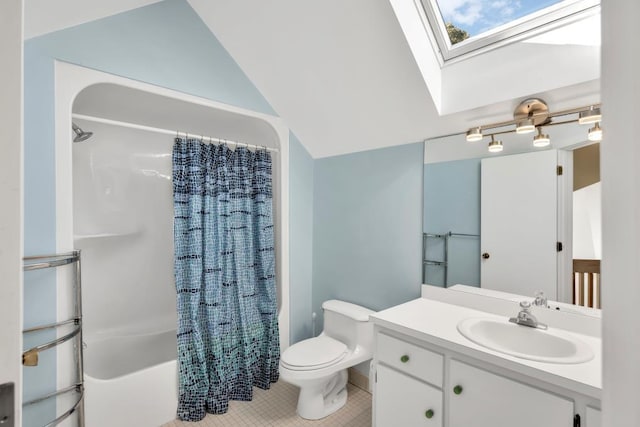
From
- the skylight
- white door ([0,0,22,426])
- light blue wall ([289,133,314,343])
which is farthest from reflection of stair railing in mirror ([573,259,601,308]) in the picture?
white door ([0,0,22,426])

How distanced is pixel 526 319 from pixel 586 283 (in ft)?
1.06

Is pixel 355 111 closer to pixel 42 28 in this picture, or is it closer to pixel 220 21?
pixel 220 21

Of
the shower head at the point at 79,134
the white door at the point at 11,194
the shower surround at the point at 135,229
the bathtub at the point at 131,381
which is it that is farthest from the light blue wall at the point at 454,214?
the shower head at the point at 79,134

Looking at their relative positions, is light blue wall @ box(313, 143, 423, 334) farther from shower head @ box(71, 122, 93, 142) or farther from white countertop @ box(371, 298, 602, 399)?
shower head @ box(71, 122, 93, 142)

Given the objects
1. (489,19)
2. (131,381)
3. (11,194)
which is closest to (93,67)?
(11,194)

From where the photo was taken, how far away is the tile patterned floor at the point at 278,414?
2.08 meters

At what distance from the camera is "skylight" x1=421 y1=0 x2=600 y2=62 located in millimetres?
1457

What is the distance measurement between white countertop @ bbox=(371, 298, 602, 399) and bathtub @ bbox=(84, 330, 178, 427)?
4.69 feet

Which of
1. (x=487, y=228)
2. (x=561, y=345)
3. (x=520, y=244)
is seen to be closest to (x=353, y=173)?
(x=487, y=228)

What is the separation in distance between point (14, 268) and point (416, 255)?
201 centimetres

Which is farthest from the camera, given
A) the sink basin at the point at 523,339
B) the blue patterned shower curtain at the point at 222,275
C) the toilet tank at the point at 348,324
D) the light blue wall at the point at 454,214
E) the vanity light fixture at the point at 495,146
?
the toilet tank at the point at 348,324

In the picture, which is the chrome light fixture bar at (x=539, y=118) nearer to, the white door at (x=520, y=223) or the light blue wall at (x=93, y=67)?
the white door at (x=520, y=223)

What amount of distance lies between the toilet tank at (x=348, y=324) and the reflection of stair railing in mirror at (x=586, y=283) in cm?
121

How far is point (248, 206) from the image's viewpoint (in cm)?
251
